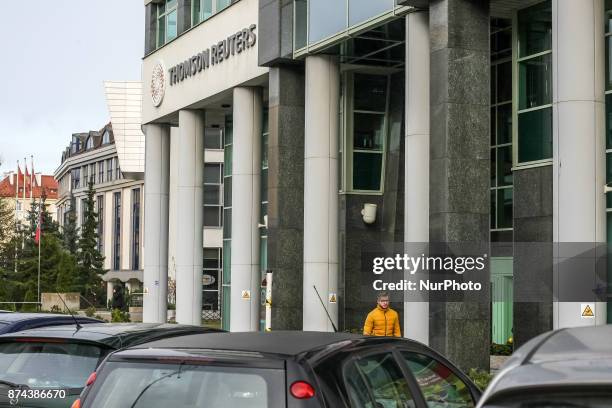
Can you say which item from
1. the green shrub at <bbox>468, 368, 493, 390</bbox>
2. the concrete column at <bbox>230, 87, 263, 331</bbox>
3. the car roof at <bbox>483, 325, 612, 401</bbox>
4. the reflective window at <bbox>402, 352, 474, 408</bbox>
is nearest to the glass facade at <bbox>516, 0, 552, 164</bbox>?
the green shrub at <bbox>468, 368, 493, 390</bbox>

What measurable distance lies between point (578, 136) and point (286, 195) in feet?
39.7

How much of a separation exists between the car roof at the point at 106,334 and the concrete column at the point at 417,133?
1444cm

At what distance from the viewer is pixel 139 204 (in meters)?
98.0

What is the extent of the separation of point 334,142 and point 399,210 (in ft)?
12.2

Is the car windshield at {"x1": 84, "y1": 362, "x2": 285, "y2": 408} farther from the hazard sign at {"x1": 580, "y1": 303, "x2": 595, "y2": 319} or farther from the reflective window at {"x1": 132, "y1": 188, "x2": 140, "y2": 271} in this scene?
the reflective window at {"x1": 132, "y1": 188, "x2": 140, "y2": 271}

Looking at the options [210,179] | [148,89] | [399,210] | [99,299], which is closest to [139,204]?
[99,299]

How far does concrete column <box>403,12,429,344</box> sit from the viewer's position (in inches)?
912

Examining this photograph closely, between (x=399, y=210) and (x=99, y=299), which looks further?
(x=99, y=299)

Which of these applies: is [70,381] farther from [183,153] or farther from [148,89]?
[148,89]

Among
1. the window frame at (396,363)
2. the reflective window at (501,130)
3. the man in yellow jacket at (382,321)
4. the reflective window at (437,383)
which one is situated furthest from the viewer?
the reflective window at (501,130)

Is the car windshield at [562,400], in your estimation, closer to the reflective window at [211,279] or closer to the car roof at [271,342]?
the car roof at [271,342]

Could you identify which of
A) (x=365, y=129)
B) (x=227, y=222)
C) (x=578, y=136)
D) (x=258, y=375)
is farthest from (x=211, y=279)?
(x=258, y=375)

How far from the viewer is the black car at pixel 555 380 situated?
282 centimetres
